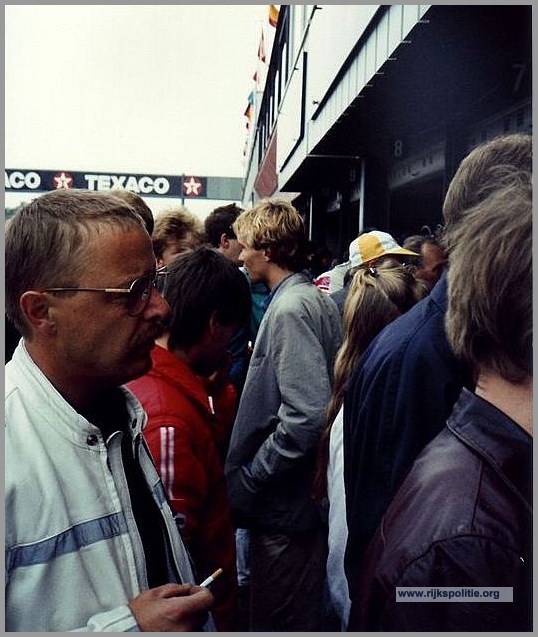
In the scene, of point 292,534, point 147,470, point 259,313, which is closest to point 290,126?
point 259,313

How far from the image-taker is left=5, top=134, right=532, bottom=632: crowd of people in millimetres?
725

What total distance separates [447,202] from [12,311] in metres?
0.79

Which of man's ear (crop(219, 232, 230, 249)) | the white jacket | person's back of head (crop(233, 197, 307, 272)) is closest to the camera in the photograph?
the white jacket

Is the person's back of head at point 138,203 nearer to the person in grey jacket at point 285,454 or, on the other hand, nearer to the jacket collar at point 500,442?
the person in grey jacket at point 285,454

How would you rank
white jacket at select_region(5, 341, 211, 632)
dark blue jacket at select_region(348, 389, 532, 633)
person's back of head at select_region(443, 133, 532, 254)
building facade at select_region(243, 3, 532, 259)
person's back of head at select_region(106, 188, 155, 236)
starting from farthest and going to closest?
building facade at select_region(243, 3, 532, 259) → person's back of head at select_region(106, 188, 155, 236) → person's back of head at select_region(443, 133, 532, 254) → white jacket at select_region(5, 341, 211, 632) → dark blue jacket at select_region(348, 389, 532, 633)

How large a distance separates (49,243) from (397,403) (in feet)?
2.25

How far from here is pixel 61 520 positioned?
2.68ft

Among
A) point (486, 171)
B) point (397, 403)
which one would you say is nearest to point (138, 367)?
point (397, 403)

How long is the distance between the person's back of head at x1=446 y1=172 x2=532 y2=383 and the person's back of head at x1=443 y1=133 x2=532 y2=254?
315 millimetres

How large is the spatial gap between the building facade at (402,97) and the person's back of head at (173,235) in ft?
3.04

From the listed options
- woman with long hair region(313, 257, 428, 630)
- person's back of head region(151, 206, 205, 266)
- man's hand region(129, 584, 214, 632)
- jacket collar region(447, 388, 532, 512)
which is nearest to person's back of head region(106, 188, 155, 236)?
person's back of head region(151, 206, 205, 266)

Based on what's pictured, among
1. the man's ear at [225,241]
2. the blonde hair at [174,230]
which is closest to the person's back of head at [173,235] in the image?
the blonde hair at [174,230]

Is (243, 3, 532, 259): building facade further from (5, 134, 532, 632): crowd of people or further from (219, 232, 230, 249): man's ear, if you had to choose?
(219, 232, 230, 249): man's ear

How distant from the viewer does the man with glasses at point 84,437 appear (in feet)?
2.65
